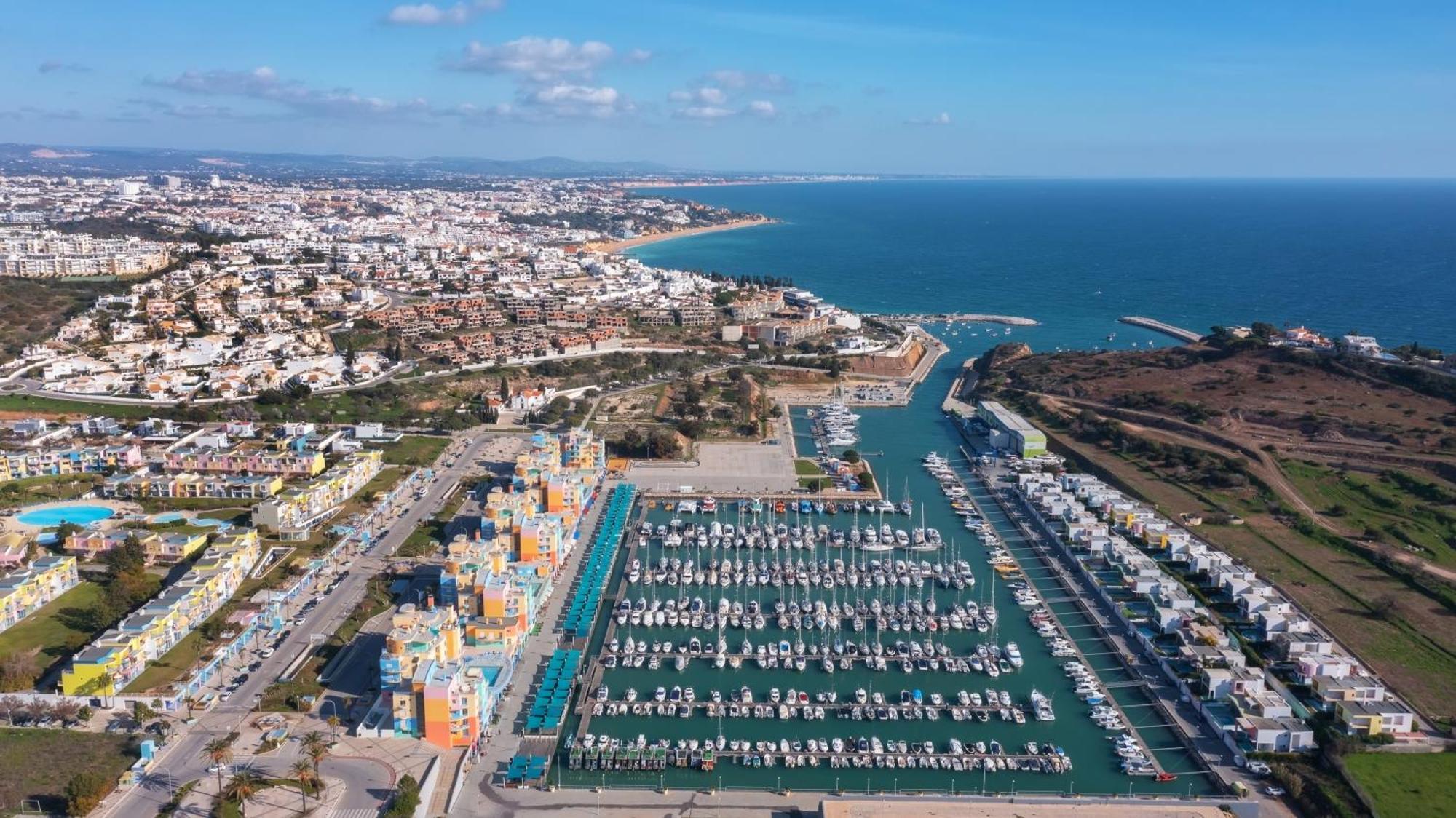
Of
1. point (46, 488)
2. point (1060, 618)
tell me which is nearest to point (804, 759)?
point (1060, 618)

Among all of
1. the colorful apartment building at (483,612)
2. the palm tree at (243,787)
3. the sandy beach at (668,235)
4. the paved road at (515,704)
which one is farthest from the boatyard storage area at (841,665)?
the sandy beach at (668,235)

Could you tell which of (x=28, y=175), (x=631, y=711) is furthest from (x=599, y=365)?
(x=28, y=175)

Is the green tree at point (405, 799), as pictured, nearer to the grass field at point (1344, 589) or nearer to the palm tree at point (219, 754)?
the palm tree at point (219, 754)

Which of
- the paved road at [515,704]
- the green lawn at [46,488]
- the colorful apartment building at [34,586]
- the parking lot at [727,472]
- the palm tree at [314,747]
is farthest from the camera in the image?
the parking lot at [727,472]

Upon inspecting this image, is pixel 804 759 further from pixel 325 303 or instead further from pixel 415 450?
pixel 325 303

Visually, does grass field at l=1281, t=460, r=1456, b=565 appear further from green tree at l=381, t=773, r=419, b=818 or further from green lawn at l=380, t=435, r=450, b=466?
green lawn at l=380, t=435, r=450, b=466

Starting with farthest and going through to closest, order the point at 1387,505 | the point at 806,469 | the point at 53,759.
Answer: the point at 806,469 < the point at 1387,505 < the point at 53,759

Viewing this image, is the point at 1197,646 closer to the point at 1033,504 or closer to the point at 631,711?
the point at 1033,504
